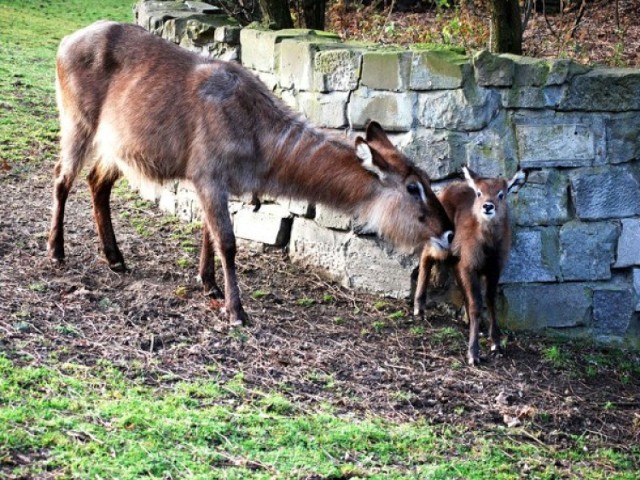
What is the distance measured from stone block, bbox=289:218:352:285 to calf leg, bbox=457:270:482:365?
3.23 feet

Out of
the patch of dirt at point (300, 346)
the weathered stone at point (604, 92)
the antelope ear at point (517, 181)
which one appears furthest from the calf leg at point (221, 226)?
the weathered stone at point (604, 92)

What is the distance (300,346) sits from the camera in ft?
19.3

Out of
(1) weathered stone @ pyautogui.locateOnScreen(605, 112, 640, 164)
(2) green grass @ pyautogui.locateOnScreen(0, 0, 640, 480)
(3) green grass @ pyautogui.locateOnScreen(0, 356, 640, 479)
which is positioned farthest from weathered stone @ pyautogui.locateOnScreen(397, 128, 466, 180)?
(3) green grass @ pyautogui.locateOnScreen(0, 356, 640, 479)

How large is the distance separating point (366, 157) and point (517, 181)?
→ 946mm

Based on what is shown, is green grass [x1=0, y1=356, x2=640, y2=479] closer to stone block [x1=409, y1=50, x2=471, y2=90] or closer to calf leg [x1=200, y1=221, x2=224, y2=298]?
calf leg [x1=200, y1=221, x2=224, y2=298]

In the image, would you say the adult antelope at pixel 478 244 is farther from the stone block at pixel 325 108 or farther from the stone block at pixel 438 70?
the stone block at pixel 325 108

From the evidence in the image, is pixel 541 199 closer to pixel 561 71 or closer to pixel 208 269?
pixel 561 71

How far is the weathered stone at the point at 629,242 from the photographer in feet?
21.9

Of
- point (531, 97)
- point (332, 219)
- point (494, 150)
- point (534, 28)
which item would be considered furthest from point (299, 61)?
point (534, 28)

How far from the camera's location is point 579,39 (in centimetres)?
973

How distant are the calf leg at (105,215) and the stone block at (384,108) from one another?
1793 mm

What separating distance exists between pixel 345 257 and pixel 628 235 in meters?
1.92

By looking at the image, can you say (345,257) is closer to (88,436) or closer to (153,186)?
(153,186)

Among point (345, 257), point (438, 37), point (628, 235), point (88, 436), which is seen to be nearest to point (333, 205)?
point (345, 257)
